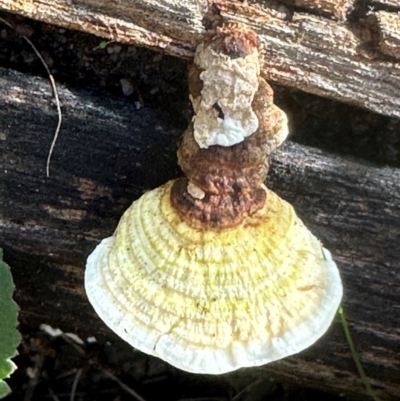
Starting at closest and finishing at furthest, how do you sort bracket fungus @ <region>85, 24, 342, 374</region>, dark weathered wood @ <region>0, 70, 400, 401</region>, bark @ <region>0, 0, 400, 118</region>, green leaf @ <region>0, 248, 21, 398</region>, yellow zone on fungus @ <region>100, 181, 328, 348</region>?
1. bracket fungus @ <region>85, 24, 342, 374</region>
2. yellow zone on fungus @ <region>100, 181, 328, 348</region>
3. bark @ <region>0, 0, 400, 118</region>
4. dark weathered wood @ <region>0, 70, 400, 401</region>
5. green leaf @ <region>0, 248, 21, 398</region>

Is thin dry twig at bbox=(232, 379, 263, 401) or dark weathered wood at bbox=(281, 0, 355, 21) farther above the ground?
dark weathered wood at bbox=(281, 0, 355, 21)

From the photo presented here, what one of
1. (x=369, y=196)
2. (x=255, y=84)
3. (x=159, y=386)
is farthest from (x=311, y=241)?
(x=159, y=386)

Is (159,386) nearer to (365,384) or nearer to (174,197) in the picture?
(365,384)

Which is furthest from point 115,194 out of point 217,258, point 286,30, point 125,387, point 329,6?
point 125,387

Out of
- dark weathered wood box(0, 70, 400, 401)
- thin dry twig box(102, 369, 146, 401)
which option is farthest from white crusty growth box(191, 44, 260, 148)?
thin dry twig box(102, 369, 146, 401)

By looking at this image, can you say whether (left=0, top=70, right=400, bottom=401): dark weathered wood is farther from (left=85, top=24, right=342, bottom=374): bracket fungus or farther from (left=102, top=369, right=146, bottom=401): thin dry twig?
(left=102, top=369, right=146, bottom=401): thin dry twig
